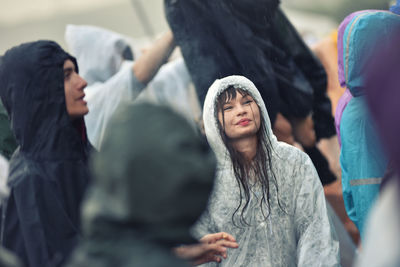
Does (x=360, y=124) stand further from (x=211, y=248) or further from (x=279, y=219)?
(x=211, y=248)

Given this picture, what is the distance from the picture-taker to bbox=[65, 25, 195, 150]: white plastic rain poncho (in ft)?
14.9

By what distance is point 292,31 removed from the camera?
15.2ft

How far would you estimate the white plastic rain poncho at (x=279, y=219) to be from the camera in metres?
3.13

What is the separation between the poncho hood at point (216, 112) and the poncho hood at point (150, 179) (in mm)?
1548

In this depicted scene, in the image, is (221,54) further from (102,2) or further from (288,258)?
(102,2)

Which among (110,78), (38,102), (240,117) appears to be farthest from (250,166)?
(110,78)

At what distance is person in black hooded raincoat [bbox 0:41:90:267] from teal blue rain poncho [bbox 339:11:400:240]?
4.31ft

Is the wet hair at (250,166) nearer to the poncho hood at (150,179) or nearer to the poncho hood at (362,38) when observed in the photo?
the poncho hood at (362,38)

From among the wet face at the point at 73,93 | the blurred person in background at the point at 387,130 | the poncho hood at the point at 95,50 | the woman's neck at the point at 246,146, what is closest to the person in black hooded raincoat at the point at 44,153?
the wet face at the point at 73,93

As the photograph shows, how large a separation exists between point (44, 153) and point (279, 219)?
43.6 inches

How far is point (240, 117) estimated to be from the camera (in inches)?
127

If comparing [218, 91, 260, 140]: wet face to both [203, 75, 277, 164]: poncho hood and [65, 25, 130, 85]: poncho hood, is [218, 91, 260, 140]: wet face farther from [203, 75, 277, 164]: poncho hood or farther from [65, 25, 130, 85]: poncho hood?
[65, 25, 130, 85]: poncho hood

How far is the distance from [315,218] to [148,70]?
1.86 metres

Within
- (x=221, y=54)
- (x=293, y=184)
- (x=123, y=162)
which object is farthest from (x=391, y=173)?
(x=221, y=54)
